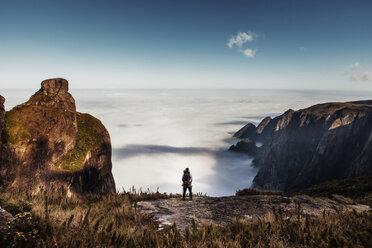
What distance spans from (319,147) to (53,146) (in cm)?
10706

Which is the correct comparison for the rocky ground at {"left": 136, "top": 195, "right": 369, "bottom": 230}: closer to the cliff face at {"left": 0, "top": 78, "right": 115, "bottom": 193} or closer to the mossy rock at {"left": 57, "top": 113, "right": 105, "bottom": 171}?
the cliff face at {"left": 0, "top": 78, "right": 115, "bottom": 193}

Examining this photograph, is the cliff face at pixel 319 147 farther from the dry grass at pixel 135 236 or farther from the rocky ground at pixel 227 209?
the dry grass at pixel 135 236

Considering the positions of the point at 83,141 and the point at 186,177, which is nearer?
the point at 186,177

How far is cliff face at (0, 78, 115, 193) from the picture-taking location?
35875 millimetres

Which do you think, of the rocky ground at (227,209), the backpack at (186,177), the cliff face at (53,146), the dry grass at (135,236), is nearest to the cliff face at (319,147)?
the rocky ground at (227,209)

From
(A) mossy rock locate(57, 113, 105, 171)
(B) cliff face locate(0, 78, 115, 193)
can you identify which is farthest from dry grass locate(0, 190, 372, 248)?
(A) mossy rock locate(57, 113, 105, 171)

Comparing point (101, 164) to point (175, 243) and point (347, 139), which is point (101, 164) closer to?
point (175, 243)

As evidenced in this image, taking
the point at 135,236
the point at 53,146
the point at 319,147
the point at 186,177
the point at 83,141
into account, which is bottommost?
the point at 319,147

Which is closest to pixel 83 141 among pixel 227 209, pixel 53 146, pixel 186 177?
pixel 53 146

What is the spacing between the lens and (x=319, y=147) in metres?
97.6

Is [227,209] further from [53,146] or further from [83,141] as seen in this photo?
[83,141]

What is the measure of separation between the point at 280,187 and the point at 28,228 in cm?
14036

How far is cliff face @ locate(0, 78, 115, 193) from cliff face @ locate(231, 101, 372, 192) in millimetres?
76282

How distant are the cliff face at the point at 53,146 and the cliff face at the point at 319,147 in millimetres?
76282
